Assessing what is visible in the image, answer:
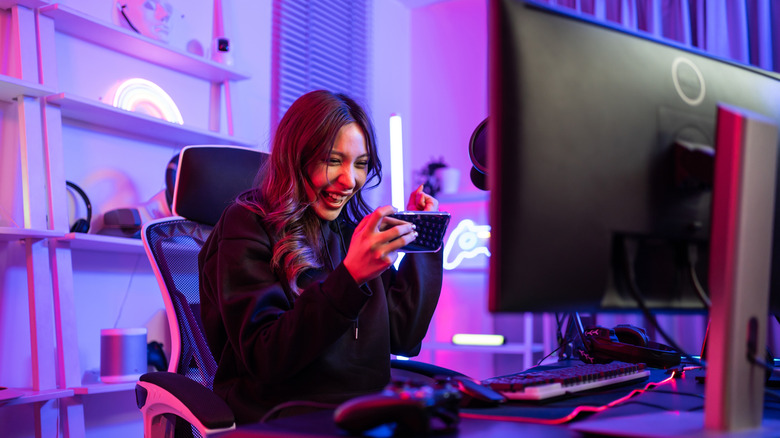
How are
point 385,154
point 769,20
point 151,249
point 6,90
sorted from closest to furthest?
point 151,249 → point 6,90 → point 769,20 → point 385,154

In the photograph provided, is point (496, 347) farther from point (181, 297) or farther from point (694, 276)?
point (694, 276)

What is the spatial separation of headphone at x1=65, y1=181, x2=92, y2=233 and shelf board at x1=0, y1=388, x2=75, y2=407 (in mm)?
543

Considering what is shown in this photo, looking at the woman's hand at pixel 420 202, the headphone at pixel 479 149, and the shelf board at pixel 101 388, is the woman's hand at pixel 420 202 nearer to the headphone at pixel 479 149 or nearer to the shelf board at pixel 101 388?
the headphone at pixel 479 149

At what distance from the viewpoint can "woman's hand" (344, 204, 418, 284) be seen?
99 cm

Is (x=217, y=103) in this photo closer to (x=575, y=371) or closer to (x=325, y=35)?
(x=325, y=35)

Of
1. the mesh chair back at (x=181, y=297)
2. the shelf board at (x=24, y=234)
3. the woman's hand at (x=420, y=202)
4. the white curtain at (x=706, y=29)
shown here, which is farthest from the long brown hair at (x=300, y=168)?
the white curtain at (x=706, y=29)

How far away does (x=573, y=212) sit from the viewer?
2.27 ft

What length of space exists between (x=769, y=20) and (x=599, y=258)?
3.16 meters

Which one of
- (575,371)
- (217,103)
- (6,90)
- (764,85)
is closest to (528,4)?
(764,85)

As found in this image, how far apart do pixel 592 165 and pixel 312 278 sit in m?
0.76

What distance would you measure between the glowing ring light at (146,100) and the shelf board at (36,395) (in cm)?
102

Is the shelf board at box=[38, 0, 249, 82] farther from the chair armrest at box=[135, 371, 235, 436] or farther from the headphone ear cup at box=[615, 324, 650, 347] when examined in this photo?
the headphone ear cup at box=[615, 324, 650, 347]

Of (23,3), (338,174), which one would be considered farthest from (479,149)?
(23,3)

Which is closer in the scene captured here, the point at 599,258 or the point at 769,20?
the point at 599,258
